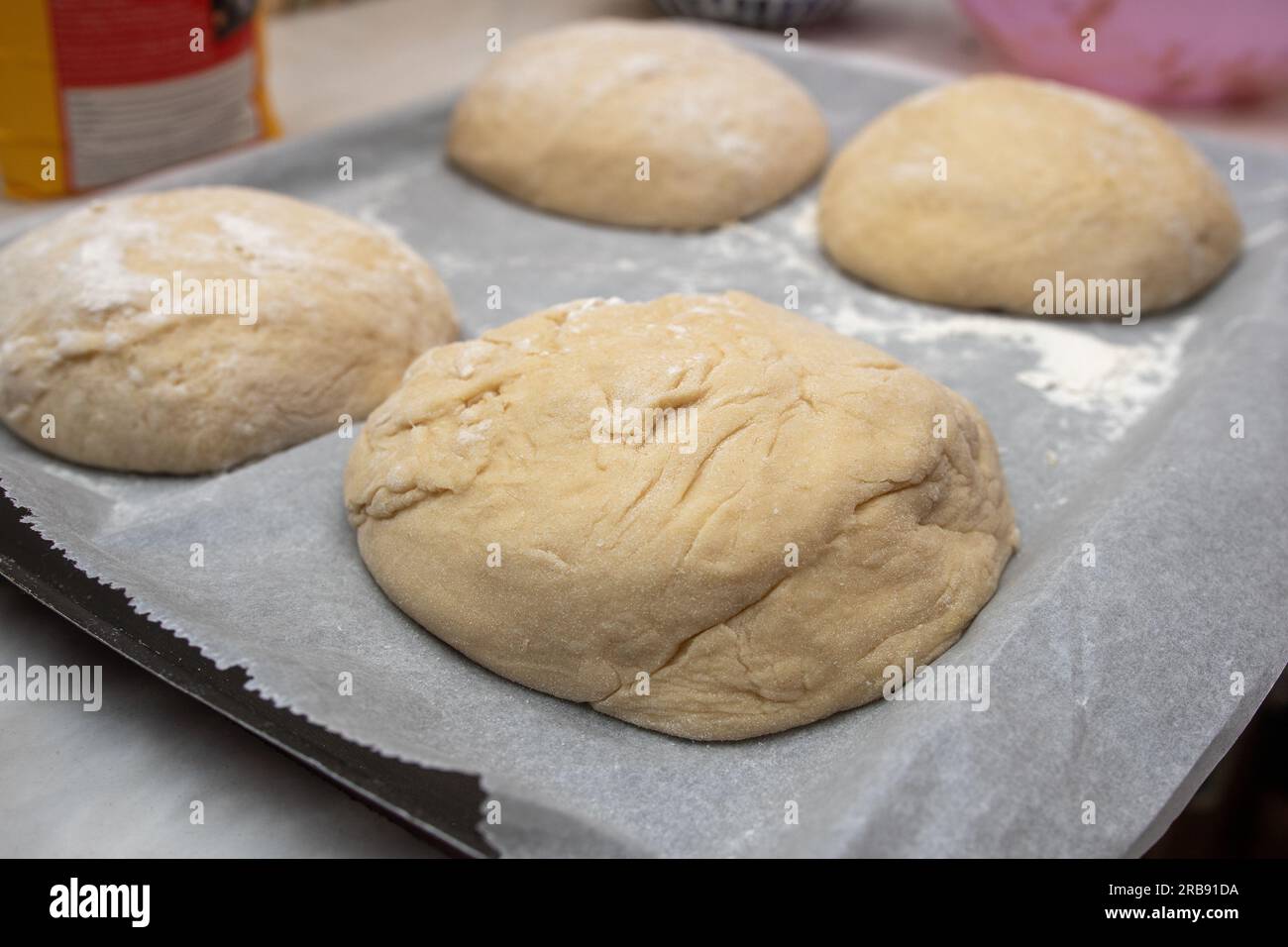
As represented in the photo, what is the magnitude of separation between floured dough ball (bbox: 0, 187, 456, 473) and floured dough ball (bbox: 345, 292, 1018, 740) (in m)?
0.33

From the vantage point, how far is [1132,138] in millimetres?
2480

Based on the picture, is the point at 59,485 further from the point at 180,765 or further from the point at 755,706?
the point at 755,706

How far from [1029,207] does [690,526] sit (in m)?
1.35

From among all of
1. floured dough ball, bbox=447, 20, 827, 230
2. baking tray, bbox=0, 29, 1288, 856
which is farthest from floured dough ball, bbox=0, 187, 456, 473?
floured dough ball, bbox=447, 20, 827, 230

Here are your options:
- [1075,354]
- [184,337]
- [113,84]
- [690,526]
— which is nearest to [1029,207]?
[1075,354]

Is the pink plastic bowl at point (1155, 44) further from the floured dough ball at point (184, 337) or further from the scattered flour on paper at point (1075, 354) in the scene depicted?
the floured dough ball at point (184, 337)

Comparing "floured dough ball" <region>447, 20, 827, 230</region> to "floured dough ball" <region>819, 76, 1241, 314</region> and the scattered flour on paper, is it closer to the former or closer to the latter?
"floured dough ball" <region>819, 76, 1241, 314</region>

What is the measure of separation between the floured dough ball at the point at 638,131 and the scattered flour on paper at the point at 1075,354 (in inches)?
19.9

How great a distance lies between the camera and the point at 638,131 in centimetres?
267

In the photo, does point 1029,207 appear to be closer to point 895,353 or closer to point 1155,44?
point 895,353

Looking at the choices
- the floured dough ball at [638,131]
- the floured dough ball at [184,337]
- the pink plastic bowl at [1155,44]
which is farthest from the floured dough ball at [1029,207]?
the floured dough ball at [184,337]
